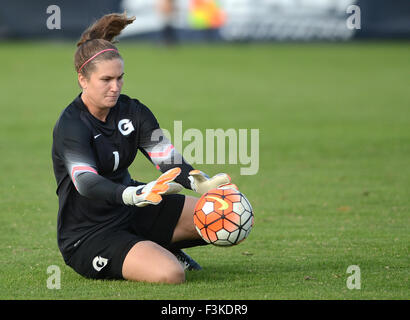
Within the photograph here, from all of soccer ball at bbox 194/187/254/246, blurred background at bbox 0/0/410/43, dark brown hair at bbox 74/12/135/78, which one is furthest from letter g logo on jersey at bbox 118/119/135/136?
blurred background at bbox 0/0/410/43

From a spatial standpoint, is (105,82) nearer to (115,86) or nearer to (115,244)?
(115,86)

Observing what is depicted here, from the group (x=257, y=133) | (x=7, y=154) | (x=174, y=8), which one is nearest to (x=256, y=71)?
(x=174, y=8)

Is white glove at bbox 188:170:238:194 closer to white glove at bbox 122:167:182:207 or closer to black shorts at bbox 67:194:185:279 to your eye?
black shorts at bbox 67:194:185:279

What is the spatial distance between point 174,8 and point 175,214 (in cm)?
2706

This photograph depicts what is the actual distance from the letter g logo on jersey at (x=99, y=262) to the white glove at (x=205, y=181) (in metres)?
0.84

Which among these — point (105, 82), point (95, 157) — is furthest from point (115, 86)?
point (95, 157)

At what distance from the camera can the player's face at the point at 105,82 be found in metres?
5.67

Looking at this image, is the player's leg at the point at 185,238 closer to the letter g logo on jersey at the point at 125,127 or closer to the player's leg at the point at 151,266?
the player's leg at the point at 151,266

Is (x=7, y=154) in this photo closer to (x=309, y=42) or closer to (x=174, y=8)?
(x=174, y=8)

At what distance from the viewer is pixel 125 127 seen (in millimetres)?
5988

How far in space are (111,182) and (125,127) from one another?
640 mm

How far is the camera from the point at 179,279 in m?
5.69

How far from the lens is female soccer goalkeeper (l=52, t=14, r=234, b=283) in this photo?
18.5 feet

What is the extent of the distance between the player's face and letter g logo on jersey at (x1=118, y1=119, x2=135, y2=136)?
23cm
